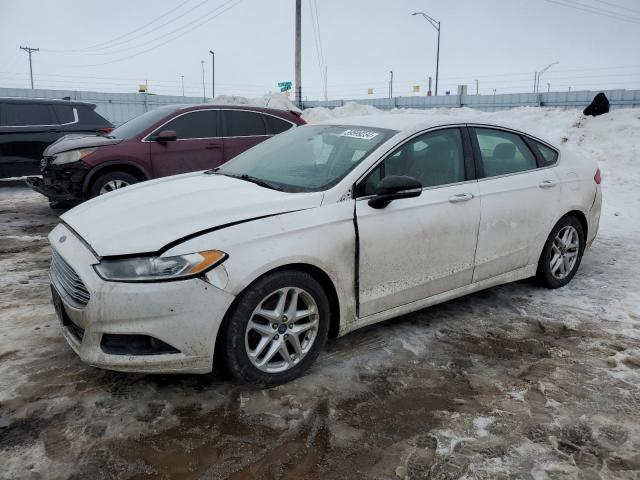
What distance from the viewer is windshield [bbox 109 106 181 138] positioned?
7.90 m

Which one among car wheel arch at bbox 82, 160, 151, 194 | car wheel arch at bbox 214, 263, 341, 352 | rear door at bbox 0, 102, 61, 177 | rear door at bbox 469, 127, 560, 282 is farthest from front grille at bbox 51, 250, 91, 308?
rear door at bbox 0, 102, 61, 177

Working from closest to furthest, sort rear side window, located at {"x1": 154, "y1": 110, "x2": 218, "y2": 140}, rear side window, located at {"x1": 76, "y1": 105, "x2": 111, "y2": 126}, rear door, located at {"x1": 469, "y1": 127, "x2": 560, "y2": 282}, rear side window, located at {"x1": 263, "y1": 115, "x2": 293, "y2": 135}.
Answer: rear door, located at {"x1": 469, "y1": 127, "x2": 560, "y2": 282}, rear side window, located at {"x1": 154, "y1": 110, "x2": 218, "y2": 140}, rear side window, located at {"x1": 263, "y1": 115, "x2": 293, "y2": 135}, rear side window, located at {"x1": 76, "y1": 105, "x2": 111, "y2": 126}

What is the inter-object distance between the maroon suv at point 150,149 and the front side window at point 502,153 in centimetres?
472

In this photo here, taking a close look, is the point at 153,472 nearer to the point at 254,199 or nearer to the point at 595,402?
the point at 254,199

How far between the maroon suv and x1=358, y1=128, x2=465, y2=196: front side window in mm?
4656

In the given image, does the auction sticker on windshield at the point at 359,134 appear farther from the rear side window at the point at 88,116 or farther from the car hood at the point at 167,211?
the rear side window at the point at 88,116

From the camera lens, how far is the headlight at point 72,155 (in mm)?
7500

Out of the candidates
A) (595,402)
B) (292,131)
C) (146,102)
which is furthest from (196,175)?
(146,102)

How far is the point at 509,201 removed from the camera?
4371mm

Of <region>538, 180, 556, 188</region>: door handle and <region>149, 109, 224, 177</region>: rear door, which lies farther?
<region>149, 109, 224, 177</region>: rear door

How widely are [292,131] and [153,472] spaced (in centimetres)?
304

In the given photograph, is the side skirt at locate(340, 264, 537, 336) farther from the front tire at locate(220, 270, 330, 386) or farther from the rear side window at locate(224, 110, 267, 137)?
the rear side window at locate(224, 110, 267, 137)

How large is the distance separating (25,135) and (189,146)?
13.4 ft

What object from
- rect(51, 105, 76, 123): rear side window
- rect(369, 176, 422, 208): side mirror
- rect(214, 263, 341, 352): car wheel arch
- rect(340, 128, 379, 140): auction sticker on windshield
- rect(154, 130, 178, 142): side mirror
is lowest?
rect(214, 263, 341, 352): car wheel arch
